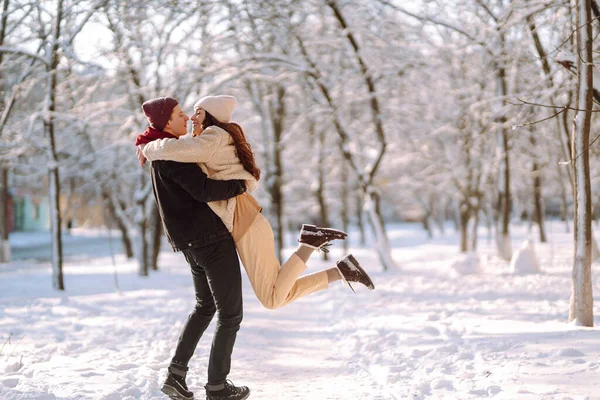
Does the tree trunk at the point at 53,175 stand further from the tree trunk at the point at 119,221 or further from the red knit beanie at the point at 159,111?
the red knit beanie at the point at 159,111

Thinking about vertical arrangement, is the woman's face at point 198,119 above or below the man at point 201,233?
above

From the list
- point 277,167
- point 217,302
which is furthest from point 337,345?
point 277,167

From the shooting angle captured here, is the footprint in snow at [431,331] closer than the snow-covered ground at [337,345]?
No

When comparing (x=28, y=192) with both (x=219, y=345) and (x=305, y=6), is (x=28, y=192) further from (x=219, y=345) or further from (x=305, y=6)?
(x=219, y=345)

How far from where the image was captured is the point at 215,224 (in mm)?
3281

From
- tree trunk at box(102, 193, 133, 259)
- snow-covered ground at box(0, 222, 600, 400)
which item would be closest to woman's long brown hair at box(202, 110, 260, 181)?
snow-covered ground at box(0, 222, 600, 400)

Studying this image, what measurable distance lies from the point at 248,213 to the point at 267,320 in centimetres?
436

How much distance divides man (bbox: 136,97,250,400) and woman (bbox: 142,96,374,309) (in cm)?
7

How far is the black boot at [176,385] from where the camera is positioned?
3479 millimetres

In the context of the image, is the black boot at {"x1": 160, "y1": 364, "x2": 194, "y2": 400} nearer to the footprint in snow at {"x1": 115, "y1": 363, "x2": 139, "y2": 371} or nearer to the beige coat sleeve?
the footprint in snow at {"x1": 115, "y1": 363, "x2": 139, "y2": 371}

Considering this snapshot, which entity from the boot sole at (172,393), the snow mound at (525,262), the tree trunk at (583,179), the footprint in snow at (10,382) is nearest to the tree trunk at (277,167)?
the snow mound at (525,262)

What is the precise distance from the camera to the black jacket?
319cm

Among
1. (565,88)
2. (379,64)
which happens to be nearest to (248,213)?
(565,88)

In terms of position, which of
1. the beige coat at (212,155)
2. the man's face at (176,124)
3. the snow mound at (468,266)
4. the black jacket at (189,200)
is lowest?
the snow mound at (468,266)
